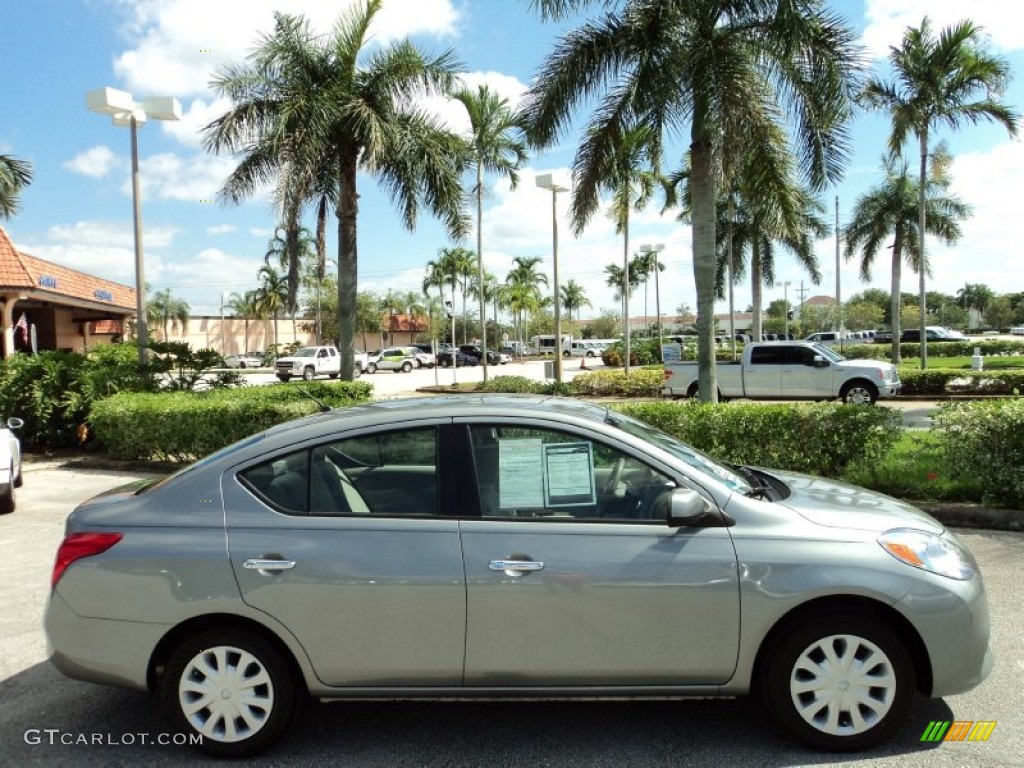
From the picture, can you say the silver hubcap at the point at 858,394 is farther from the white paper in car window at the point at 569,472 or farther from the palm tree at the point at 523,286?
the palm tree at the point at 523,286

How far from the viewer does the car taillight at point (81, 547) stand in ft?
10.6

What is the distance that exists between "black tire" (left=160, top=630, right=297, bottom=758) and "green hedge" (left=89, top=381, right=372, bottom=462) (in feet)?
24.0

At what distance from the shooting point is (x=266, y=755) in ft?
10.5

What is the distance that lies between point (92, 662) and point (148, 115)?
40.3 ft

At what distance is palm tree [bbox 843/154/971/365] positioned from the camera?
30781mm

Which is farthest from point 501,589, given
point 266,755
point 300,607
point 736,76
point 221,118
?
point 221,118

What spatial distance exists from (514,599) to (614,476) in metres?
0.71

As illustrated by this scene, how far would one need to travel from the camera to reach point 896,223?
3294 centimetres

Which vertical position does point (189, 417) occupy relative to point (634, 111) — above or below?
below

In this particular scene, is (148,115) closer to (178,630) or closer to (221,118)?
(221,118)

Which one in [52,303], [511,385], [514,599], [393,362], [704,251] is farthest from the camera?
[393,362]

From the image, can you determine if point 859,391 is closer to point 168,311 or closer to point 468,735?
point 468,735

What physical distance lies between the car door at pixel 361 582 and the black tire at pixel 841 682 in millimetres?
1362

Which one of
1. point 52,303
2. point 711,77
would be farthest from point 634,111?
point 52,303
